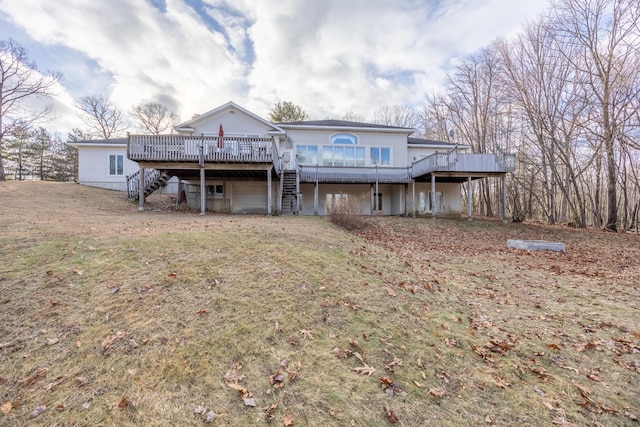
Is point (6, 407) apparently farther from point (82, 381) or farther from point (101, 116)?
point (101, 116)

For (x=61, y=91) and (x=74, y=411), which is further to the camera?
(x=61, y=91)

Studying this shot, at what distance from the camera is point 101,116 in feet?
111

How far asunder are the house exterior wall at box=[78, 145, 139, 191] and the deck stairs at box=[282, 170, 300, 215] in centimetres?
1133

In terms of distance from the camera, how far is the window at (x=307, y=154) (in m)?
18.6

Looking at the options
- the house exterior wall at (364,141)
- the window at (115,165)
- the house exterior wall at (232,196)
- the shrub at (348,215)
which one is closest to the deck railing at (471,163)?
the house exterior wall at (364,141)

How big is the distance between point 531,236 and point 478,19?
429 inches

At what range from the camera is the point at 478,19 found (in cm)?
1379

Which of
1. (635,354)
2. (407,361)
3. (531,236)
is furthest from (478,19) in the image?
(407,361)

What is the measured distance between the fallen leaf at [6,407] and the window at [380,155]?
61.3 ft

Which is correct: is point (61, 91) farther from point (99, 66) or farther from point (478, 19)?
point (478, 19)

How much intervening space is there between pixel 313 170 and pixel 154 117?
3056 centimetres

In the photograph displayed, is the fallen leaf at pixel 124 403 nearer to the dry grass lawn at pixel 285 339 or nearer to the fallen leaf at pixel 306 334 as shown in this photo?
the dry grass lawn at pixel 285 339

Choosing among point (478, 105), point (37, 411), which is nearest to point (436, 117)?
point (478, 105)

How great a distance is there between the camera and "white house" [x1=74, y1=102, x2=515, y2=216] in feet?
53.1
